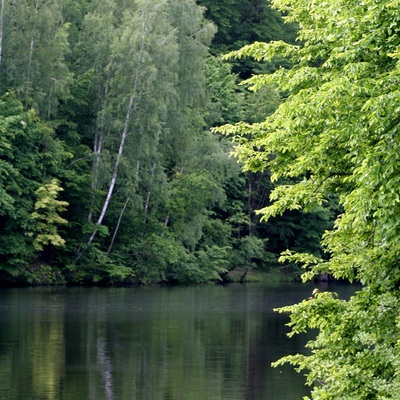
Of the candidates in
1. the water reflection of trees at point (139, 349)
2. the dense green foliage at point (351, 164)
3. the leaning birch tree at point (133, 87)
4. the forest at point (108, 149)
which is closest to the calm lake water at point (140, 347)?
the water reflection of trees at point (139, 349)

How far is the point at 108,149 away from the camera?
49.3 meters

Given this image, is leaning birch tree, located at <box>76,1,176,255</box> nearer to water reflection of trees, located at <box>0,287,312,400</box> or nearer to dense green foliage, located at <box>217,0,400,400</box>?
water reflection of trees, located at <box>0,287,312,400</box>

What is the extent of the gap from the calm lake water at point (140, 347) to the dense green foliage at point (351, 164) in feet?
22.8

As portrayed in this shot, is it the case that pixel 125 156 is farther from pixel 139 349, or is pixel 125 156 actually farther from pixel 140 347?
pixel 139 349

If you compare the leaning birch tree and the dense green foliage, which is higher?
the leaning birch tree

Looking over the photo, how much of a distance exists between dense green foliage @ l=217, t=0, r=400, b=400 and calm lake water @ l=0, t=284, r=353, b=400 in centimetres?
696

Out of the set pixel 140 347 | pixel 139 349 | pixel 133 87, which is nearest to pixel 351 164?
pixel 139 349

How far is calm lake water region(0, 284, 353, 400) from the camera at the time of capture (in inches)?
742

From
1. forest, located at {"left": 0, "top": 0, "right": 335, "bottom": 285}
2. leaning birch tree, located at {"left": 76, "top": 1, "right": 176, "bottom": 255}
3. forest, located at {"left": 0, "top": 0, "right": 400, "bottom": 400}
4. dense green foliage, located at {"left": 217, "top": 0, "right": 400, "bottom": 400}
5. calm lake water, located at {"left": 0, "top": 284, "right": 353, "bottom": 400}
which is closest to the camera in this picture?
dense green foliage, located at {"left": 217, "top": 0, "right": 400, "bottom": 400}

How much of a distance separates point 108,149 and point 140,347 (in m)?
25.7

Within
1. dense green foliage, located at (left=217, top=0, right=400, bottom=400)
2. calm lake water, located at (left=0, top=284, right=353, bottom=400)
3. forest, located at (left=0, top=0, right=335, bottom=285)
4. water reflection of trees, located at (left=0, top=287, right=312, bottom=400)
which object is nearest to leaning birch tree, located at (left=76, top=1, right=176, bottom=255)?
forest, located at (left=0, top=0, right=335, bottom=285)

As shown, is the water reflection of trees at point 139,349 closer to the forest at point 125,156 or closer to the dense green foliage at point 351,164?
the forest at point 125,156

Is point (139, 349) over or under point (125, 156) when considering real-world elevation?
under

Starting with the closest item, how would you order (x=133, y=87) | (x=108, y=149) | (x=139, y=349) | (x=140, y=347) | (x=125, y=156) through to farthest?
1. (x=139, y=349)
2. (x=140, y=347)
3. (x=133, y=87)
4. (x=125, y=156)
5. (x=108, y=149)
